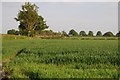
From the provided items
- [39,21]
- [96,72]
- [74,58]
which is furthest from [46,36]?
[96,72]

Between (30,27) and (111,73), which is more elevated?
(30,27)

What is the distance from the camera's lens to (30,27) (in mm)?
74688

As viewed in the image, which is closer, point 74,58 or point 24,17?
point 74,58

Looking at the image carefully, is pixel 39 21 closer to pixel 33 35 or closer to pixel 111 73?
pixel 33 35

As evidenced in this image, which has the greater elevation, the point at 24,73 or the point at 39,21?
the point at 39,21

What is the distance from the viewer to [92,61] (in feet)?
49.2

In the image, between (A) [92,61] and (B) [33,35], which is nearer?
(A) [92,61]

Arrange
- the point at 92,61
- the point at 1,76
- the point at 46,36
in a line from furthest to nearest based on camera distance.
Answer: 1. the point at 46,36
2. the point at 92,61
3. the point at 1,76

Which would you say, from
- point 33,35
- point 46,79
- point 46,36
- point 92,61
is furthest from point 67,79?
point 46,36

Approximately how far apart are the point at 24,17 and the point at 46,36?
11.7 m

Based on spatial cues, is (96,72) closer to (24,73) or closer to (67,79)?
(67,79)

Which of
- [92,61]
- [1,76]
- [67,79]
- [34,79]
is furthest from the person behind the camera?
[92,61]

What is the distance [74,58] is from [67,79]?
21.2 ft

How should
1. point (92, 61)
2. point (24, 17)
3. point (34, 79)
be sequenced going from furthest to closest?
point (24, 17), point (92, 61), point (34, 79)
